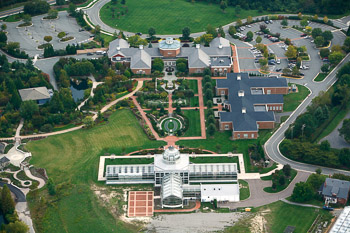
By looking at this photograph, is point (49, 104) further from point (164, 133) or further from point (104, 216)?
point (104, 216)

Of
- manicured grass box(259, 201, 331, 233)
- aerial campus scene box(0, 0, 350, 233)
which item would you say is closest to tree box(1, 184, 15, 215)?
aerial campus scene box(0, 0, 350, 233)

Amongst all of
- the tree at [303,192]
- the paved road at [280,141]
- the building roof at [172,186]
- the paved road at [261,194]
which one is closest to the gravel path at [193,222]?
the paved road at [261,194]

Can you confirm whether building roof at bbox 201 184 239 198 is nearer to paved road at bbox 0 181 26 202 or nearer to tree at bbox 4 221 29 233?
tree at bbox 4 221 29 233

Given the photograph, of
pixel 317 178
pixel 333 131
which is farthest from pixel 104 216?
pixel 333 131

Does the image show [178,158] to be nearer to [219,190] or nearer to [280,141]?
[219,190]

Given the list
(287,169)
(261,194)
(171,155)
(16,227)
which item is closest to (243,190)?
(261,194)

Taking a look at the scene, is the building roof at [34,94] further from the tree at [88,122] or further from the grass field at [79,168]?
the grass field at [79,168]

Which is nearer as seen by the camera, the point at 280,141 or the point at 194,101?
the point at 280,141
